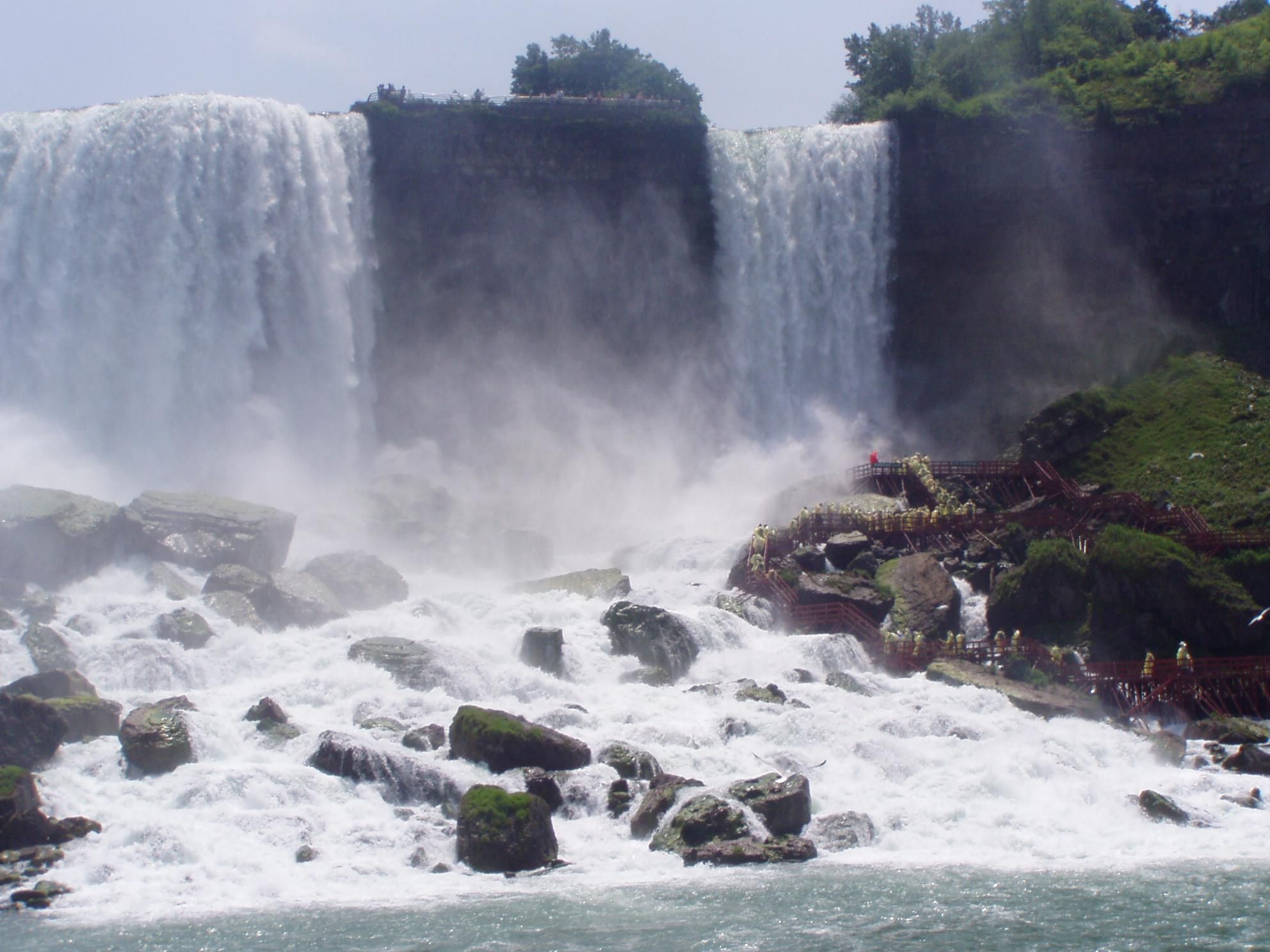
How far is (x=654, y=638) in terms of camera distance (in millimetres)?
29641

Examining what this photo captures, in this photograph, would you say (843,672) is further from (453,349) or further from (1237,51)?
(1237,51)

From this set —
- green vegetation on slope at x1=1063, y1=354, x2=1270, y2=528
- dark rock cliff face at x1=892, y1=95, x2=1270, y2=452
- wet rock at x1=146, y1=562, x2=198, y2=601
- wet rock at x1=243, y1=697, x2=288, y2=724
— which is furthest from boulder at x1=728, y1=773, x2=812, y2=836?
dark rock cliff face at x1=892, y1=95, x2=1270, y2=452

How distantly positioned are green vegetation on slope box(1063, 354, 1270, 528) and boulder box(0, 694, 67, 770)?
96.8 feet

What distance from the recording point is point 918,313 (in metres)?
51.6

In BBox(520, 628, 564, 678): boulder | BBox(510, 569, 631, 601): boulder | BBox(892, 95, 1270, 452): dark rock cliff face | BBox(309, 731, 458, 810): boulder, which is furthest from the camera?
BBox(892, 95, 1270, 452): dark rock cliff face

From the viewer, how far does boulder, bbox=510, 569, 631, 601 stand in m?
34.6

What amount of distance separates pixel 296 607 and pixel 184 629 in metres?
3.24

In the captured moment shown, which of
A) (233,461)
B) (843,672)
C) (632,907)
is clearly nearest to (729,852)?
(632,907)

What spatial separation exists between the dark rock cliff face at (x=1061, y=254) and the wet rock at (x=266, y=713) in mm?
31152

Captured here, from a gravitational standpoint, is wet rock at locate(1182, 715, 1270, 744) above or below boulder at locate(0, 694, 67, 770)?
below

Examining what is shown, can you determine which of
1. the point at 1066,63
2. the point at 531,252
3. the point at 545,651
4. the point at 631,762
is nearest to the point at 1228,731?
the point at 631,762

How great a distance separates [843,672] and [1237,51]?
34673 mm

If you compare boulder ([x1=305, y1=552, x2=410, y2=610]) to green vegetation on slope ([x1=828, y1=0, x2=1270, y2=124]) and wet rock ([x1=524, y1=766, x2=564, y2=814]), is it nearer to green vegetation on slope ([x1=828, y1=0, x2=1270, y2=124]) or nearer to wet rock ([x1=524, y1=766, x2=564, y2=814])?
wet rock ([x1=524, y1=766, x2=564, y2=814])

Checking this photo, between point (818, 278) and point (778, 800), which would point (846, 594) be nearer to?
point (778, 800)
